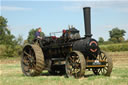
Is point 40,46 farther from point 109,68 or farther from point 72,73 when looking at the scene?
point 109,68

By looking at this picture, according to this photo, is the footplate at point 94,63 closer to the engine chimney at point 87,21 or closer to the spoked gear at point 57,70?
the engine chimney at point 87,21

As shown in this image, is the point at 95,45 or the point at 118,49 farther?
the point at 118,49

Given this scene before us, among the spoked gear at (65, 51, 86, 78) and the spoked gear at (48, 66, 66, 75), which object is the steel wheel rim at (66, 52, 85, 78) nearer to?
the spoked gear at (65, 51, 86, 78)

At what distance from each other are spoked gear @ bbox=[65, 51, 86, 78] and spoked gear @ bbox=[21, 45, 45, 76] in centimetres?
164

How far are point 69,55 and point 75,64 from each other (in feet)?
1.89

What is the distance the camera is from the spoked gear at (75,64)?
1055 centimetres

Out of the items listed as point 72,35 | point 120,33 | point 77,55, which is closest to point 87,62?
point 77,55

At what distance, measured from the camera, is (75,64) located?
11078 mm

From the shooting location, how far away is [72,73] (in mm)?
11336

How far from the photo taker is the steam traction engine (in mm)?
11273

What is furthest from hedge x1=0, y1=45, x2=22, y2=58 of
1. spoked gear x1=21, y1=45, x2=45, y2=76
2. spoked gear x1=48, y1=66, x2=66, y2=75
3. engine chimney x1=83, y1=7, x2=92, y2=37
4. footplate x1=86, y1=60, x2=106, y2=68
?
footplate x1=86, y1=60, x2=106, y2=68

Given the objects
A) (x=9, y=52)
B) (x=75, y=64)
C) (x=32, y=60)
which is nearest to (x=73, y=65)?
(x=75, y=64)

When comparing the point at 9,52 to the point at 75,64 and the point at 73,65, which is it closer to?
the point at 73,65

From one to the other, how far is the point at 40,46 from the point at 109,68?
4257mm
